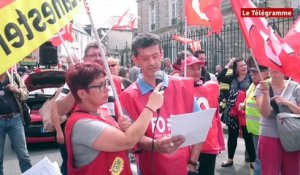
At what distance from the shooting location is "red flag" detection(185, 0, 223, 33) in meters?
5.14

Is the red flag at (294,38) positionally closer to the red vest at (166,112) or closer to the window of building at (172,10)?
the red vest at (166,112)

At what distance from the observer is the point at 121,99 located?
3.14 m

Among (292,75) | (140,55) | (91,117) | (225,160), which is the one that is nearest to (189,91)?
(140,55)

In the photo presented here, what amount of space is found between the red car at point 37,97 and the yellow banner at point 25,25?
19.0ft

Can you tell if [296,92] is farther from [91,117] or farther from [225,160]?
[225,160]

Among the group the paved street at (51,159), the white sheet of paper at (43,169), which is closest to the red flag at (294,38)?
the white sheet of paper at (43,169)

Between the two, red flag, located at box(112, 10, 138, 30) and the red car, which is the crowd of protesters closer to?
the red car

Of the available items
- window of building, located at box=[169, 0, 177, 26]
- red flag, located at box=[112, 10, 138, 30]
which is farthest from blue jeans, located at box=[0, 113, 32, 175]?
window of building, located at box=[169, 0, 177, 26]

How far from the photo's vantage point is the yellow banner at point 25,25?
2357 mm

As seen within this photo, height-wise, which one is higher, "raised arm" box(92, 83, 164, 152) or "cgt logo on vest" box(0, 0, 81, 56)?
"cgt logo on vest" box(0, 0, 81, 56)

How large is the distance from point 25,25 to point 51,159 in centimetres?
558

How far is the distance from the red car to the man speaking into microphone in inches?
215

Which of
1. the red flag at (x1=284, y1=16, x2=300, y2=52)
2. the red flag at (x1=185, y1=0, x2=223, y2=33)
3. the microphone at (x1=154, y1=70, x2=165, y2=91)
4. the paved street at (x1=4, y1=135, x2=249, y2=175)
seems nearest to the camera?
the microphone at (x1=154, y1=70, x2=165, y2=91)

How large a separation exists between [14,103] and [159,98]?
3571 millimetres
